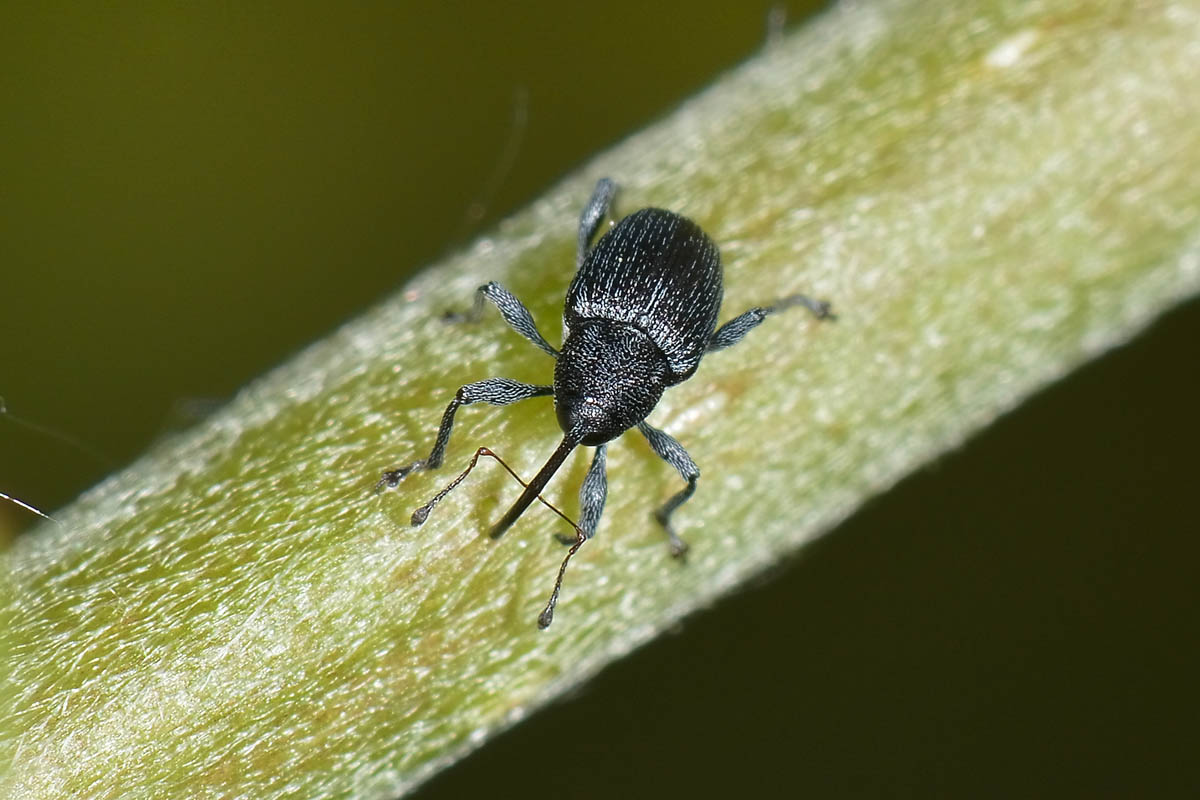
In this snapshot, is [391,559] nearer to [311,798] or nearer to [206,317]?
[311,798]

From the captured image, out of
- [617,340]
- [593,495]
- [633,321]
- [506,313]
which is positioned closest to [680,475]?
[593,495]

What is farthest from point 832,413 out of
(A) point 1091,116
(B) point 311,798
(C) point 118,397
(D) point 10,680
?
(C) point 118,397

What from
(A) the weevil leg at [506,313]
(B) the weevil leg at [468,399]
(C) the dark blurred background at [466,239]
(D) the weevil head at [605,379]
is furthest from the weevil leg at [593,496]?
(C) the dark blurred background at [466,239]

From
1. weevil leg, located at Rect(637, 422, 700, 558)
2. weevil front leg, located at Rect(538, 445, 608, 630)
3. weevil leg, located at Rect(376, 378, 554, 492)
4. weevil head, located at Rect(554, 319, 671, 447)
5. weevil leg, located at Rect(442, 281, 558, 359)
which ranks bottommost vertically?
weevil leg, located at Rect(637, 422, 700, 558)

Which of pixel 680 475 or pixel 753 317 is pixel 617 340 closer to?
pixel 753 317

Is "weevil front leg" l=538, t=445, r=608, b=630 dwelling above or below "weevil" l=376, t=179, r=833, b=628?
below

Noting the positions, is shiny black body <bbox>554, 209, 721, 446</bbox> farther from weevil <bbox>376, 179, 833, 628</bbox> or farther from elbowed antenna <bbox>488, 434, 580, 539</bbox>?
elbowed antenna <bbox>488, 434, 580, 539</bbox>

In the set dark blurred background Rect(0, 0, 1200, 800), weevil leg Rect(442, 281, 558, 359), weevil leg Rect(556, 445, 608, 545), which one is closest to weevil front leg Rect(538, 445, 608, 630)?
weevil leg Rect(556, 445, 608, 545)
